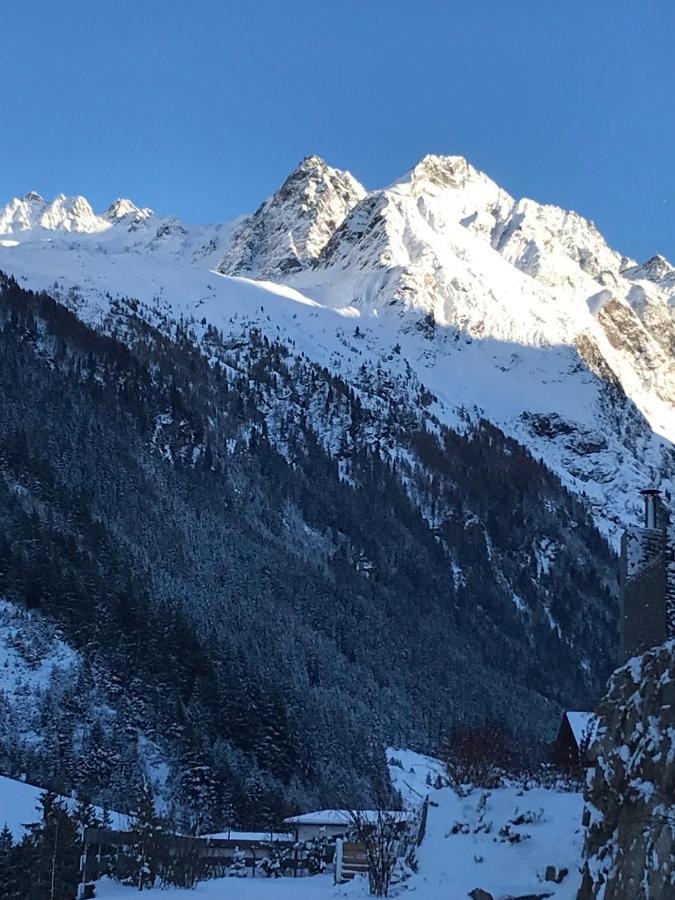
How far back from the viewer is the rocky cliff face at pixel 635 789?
9148 mm

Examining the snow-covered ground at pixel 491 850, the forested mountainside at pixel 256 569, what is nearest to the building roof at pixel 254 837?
the forested mountainside at pixel 256 569

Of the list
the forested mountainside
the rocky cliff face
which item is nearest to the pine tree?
the forested mountainside

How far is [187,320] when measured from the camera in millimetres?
163375

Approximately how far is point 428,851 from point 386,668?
267ft

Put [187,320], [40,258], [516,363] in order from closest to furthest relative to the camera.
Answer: [187,320], [40,258], [516,363]

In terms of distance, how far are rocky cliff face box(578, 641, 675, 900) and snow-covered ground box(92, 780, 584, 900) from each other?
407 cm

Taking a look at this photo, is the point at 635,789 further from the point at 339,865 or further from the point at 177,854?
the point at 177,854

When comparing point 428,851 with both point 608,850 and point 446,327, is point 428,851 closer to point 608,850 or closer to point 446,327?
point 608,850

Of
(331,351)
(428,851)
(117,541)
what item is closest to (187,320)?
(331,351)

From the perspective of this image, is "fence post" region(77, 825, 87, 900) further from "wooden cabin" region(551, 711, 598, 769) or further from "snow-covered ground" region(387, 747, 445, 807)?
"snow-covered ground" region(387, 747, 445, 807)

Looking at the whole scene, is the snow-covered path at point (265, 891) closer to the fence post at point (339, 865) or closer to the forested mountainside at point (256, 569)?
the fence post at point (339, 865)

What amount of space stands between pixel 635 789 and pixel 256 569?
315ft

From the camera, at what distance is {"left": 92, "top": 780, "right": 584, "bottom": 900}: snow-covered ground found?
621 inches

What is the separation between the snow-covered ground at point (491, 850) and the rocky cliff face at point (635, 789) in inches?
160
